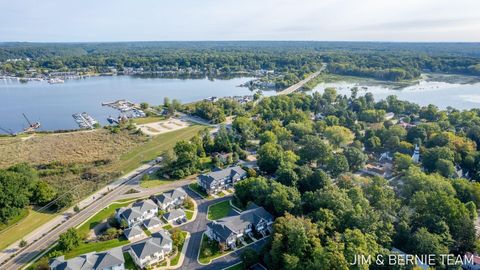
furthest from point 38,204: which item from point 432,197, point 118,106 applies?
point 118,106

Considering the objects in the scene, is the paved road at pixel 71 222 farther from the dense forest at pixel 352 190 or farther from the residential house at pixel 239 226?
the residential house at pixel 239 226

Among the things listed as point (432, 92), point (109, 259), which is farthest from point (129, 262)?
point (432, 92)

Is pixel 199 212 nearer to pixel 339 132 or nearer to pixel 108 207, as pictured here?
pixel 108 207

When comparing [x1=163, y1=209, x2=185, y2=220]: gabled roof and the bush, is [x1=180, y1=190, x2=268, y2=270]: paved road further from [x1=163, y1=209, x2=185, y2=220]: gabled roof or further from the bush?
the bush

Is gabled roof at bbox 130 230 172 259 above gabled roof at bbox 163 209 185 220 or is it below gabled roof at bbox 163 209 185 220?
above

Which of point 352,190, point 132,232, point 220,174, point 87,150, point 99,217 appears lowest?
point 99,217

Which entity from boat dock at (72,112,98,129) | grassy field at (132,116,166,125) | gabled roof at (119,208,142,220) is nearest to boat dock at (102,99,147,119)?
grassy field at (132,116,166,125)

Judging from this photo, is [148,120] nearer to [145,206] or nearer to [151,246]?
[145,206]
